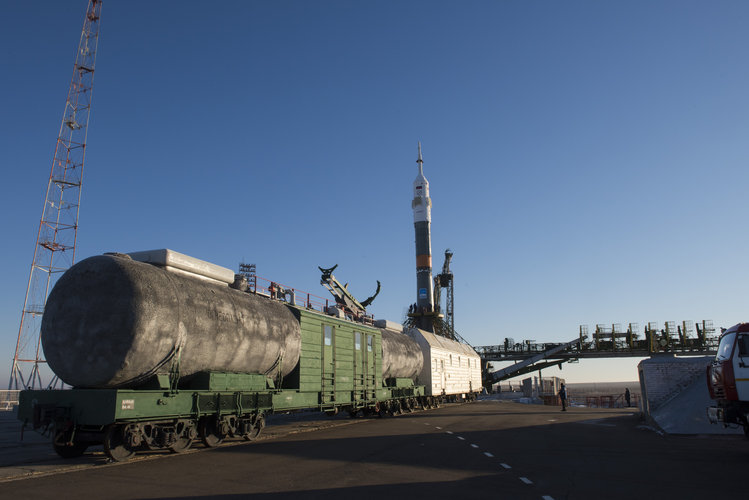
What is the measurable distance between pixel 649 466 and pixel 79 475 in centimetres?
1117

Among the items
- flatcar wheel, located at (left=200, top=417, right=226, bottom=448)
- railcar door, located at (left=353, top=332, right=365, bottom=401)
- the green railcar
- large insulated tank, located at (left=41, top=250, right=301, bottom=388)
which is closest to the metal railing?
railcar door, located at (left=353, top=332, right=365, bottom=401)

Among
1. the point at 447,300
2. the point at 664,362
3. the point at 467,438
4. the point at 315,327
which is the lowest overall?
the point at 467,438

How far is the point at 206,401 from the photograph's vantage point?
12.3 meters

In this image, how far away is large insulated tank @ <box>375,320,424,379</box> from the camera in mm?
24641

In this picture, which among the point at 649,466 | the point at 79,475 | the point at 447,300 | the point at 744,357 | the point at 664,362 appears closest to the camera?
the point at 79,475

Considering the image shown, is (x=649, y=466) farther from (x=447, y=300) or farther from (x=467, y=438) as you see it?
(x=447, y=300)

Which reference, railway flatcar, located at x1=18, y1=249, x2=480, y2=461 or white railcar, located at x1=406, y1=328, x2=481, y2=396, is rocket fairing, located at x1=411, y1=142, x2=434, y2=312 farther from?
railway flatcar, located at x1=18, y1=249, x2=480, y2=461

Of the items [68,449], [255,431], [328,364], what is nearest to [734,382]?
[328,364]

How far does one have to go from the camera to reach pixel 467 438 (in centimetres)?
1543

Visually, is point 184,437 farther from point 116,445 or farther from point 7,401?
point 7,401

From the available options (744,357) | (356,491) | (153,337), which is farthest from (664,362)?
(153,337)

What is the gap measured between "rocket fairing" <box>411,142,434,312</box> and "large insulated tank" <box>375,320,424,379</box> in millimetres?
17082

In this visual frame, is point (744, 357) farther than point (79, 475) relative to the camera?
Yes

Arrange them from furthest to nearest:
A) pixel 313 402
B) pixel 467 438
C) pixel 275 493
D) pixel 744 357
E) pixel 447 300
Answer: pixel 447 300
pixel 313 402
pixel 467 438
pixel 744 357
pixel 275 493
